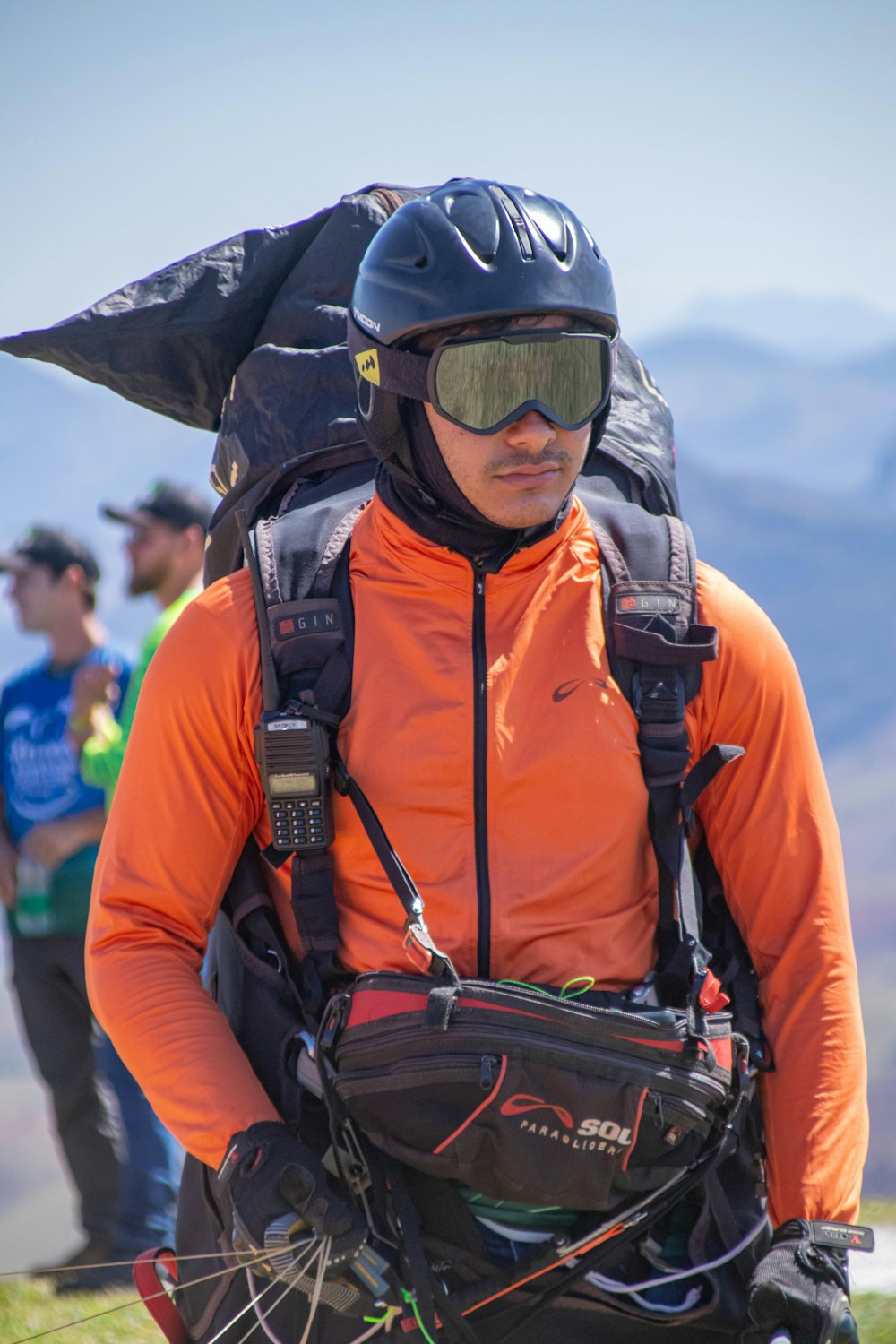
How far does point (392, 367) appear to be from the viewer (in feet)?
7.86

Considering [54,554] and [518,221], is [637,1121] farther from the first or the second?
[54,554]

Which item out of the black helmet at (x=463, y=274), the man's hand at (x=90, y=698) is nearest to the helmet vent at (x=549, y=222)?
the black helmet at (x=463, y=274)

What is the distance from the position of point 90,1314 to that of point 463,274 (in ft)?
11.7

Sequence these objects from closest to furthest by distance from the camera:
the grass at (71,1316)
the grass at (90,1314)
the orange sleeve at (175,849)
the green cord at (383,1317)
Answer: the green cord at (383,1317), the orange sleeve at (175,849), the grass at (90,1314), the grass at (71,1316)

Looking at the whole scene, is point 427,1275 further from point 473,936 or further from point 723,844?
point 723,844

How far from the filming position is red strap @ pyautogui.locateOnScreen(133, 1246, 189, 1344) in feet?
7.58

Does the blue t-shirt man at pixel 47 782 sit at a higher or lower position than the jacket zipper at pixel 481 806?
lower

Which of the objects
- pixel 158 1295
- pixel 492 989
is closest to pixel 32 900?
pixel 158 1295

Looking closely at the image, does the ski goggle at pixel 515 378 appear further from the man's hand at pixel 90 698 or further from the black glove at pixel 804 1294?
the man's hand at pixel 90 698

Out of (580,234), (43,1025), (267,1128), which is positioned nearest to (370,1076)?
(267,1128)

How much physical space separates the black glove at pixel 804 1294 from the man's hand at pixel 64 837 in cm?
389

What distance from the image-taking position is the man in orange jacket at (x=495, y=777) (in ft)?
7.11

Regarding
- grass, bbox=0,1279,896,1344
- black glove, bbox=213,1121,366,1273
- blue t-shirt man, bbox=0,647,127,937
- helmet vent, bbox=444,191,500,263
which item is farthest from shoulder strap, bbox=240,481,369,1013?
blue t-shirt man, bbox=0,647,127,937

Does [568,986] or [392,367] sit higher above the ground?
[392,367]
